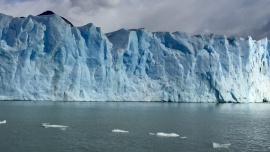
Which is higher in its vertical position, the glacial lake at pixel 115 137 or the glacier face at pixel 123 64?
the glacier face at pixel 123 64

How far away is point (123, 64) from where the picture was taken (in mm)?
54625

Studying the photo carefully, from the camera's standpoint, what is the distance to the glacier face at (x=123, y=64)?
47.0m

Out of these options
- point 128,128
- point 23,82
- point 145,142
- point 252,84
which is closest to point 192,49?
point 252,84

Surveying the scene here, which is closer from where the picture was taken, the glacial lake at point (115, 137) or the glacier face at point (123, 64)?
the glacial lake at point (115, 137)

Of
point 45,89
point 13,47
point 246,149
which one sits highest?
point 13,47

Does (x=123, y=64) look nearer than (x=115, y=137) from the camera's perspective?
No

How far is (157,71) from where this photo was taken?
56.1m

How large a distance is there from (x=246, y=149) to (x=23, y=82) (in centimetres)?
3356

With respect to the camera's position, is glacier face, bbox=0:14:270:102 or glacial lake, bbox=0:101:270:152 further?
glacier face, bbox=0:14:270:102

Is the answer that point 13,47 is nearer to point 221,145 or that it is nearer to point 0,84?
point 0,84

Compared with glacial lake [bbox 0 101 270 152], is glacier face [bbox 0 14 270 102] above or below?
above

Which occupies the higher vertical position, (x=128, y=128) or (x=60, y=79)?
(x=60, y=79)

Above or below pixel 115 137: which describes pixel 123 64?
above

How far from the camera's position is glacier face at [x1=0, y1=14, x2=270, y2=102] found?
154 ft
